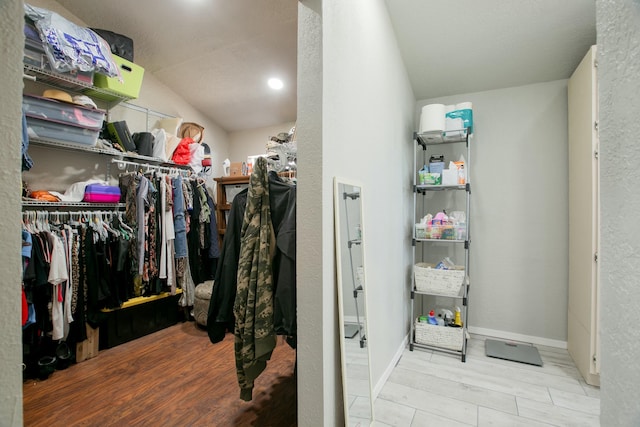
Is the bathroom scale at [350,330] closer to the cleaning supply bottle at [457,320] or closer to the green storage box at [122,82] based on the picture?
the cleaning supply bottle at [457,320]

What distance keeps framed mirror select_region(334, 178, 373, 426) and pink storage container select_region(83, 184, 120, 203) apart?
254cm

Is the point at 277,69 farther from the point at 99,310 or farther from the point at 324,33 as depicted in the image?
the point at 99,310

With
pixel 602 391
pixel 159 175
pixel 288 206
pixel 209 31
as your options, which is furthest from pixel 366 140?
pixel 159 175

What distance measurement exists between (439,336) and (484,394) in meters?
0.65

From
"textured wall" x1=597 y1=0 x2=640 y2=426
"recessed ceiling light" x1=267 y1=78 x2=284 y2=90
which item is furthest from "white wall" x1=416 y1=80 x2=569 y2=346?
"textured wall" x1=597 y1=0 x2=640 y2=426

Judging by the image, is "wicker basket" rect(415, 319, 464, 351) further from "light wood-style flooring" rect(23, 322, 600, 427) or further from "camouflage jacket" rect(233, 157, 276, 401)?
"camouflage jacket" rect(233, 157, 276, 401)

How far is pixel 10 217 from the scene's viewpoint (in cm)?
40

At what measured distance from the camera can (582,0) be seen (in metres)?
1.96

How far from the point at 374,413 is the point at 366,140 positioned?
1716 millimetres

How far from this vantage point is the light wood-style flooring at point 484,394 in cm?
184

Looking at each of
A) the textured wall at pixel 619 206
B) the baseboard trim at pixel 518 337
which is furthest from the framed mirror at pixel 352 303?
the baseboard trim at pixel 518 337

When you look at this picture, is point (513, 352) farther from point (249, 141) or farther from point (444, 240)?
point (249, 141)

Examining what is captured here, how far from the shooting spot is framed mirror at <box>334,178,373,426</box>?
4.68 feet

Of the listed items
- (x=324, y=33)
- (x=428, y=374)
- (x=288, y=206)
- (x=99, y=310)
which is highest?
(x=324, y=33)
